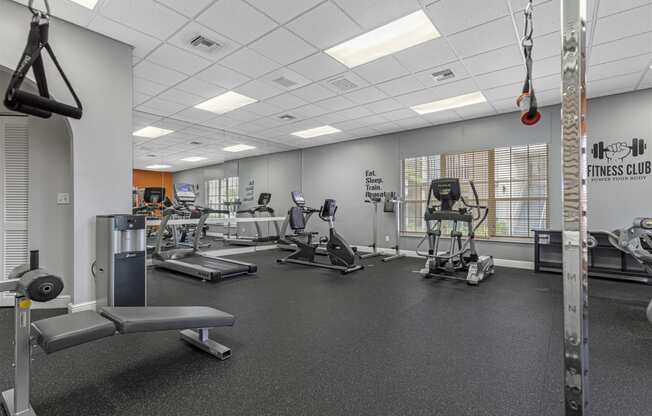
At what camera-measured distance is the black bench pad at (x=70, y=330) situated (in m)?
1.66

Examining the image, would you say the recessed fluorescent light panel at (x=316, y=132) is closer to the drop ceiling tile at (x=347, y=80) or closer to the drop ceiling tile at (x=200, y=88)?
the drop ceiling tile at (x=347, y=80)

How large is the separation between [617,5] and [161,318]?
16.0ft

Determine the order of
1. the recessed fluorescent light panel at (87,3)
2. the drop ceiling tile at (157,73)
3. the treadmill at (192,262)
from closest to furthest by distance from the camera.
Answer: the recessed fluorescent light panel at (87,3) → the drop ceiling tile at (157,73) → the treadmill at (192,262)

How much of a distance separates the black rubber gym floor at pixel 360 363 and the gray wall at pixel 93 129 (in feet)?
3.10

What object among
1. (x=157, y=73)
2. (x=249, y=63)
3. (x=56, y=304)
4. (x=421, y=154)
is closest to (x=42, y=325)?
(x=56, y=304)

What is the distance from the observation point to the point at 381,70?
14.6 feet

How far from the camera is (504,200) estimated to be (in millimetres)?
6449

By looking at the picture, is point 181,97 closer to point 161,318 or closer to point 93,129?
point 93,129

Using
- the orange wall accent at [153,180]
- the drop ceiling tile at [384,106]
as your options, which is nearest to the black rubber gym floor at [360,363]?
the drop ceiling tile at [384,106]

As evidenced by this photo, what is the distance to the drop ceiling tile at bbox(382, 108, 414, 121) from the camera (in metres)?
6.26

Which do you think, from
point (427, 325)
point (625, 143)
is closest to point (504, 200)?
point (625, 143)

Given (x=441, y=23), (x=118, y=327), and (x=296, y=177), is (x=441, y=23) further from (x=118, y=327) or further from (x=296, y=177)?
(x=296, y=177)

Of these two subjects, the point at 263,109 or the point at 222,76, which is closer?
the point at 222,76

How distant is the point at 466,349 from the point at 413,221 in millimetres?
5241
